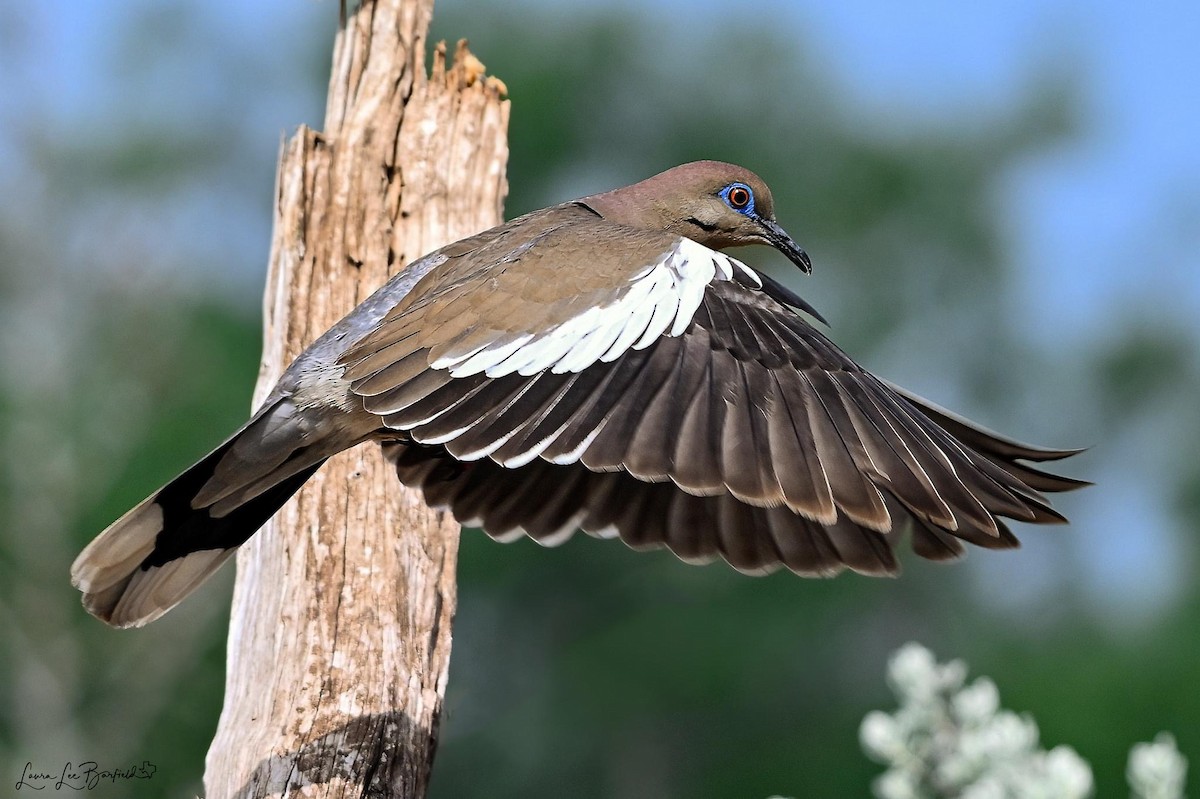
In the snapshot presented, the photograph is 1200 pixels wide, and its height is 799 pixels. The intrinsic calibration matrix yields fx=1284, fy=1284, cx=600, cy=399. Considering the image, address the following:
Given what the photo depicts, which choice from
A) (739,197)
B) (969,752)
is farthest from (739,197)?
(969,752)

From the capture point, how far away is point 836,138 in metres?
27.7

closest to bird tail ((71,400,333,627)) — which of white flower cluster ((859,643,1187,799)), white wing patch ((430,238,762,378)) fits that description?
white wing patch ((430,238,762,378))

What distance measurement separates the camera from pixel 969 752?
3023 millimetres

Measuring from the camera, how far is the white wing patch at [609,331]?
3.76 m

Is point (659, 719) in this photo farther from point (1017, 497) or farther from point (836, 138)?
point (1017, 497)

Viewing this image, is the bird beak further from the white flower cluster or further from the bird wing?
the white flower cluster

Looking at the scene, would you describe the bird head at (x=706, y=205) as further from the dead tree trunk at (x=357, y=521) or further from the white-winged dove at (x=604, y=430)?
the white-winged dove at (x=604, y=430)

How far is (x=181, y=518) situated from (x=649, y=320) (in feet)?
5.33

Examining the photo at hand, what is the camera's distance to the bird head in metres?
5.27

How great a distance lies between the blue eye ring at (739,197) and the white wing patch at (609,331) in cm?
151

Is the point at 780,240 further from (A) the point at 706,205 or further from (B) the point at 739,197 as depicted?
(A) the point at 706,205

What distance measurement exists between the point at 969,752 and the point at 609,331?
60.7 inches

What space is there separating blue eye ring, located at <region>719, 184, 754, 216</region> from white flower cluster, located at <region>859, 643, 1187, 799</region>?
93.8 inches
